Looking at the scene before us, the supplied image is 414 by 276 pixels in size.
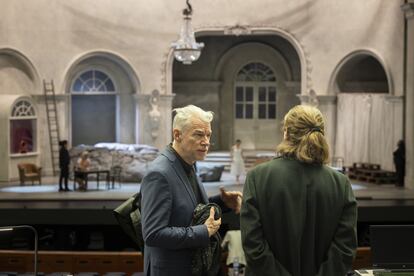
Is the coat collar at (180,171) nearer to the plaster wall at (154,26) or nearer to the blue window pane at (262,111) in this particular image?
the plaster wall at (154,26)

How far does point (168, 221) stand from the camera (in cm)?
423

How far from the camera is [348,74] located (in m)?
23.8

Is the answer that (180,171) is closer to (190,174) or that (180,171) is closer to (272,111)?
(190,174)

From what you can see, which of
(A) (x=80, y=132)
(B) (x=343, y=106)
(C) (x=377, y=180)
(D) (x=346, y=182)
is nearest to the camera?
(D) (x=346, y=182)

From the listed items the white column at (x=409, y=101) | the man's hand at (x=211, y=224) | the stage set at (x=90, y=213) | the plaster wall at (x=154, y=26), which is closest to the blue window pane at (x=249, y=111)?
the plaster wall at (x=154, y=26)

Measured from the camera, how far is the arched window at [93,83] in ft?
78.8

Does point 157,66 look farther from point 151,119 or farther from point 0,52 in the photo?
point 0,52

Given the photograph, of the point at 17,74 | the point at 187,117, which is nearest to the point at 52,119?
the point at 17,74

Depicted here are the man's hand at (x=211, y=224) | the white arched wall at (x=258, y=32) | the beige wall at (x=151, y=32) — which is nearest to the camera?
the man's hand at (x=211, y=224)

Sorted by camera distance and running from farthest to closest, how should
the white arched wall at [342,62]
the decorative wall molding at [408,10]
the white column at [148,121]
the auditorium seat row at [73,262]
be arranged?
the white column at [148,121]
the white arched wall at [342,62]
the decorative wall molding at [408,10]
the auditorium seat row at [73,262]

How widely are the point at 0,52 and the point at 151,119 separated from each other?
16.5ft

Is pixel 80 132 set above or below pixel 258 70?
below

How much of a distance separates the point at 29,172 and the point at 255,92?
9.64m

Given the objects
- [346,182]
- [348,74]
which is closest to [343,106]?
[348,74]
